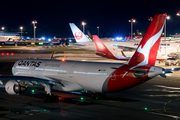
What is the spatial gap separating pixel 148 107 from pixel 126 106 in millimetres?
1794

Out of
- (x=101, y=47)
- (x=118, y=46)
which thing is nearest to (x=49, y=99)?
(x=101, y=47)

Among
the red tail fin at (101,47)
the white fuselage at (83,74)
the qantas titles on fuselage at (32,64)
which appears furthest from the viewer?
the red tail fin at (101,47)

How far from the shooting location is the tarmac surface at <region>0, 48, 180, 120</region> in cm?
1931

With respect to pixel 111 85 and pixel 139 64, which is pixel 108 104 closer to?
pixel 111 85

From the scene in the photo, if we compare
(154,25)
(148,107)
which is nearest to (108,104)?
(148,107)

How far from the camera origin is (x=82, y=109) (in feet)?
70.5

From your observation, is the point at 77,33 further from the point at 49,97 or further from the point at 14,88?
the point at 49,97

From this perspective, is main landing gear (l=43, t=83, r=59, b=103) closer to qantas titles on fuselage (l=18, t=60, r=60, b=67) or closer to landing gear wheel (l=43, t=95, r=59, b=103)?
landing gear wheel (l=43, t=95, r=59, b=103)

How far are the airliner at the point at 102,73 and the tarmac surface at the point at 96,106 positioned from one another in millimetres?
1236

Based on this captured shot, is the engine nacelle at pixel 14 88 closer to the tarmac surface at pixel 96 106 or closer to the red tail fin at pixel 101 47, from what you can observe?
the tarmac surface at pixel 96 106

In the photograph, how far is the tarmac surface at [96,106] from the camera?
760 inches

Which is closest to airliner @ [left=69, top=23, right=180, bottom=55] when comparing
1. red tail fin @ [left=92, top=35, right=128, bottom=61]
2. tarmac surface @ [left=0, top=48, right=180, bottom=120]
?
red tail fin @ [left=92, top=35, right=128, bottom=61]

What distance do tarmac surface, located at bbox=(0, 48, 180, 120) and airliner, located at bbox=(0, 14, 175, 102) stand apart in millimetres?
1236

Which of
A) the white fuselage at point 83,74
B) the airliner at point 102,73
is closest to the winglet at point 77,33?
the white fuselage at point 83,74
